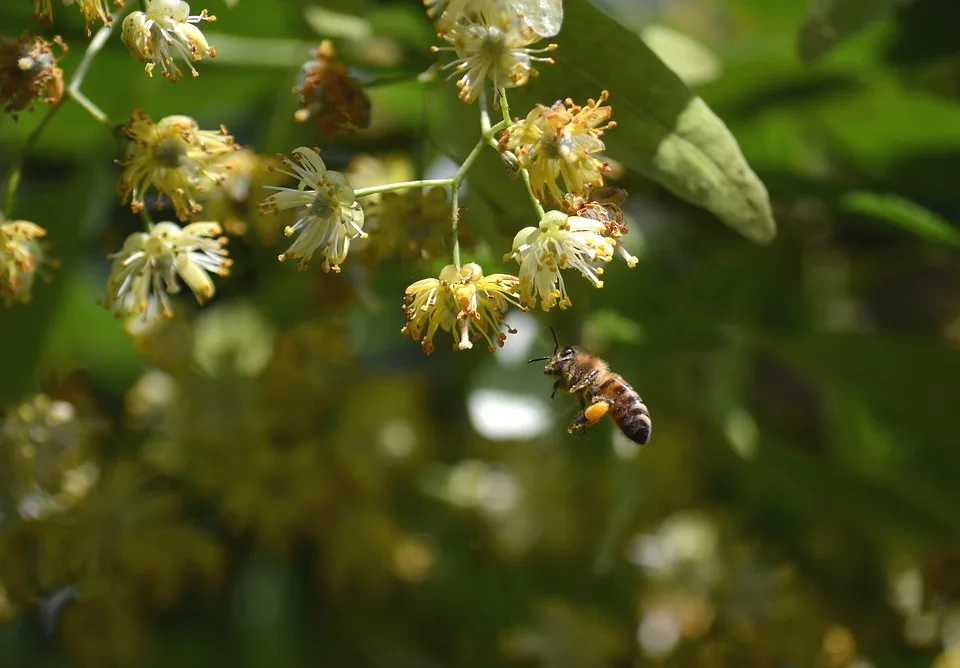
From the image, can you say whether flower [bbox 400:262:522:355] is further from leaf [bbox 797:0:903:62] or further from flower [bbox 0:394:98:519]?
flower [bbox 0:394:98:519]

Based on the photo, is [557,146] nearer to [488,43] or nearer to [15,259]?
[488,43]

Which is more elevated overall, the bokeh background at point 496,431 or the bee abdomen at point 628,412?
the bee abdomen at point 628,412

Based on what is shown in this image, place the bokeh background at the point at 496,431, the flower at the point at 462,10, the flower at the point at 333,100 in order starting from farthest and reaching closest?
the bokeh background at the point at 496,431 → the flower at the point at 333,100 → the flower at the point at 462,10

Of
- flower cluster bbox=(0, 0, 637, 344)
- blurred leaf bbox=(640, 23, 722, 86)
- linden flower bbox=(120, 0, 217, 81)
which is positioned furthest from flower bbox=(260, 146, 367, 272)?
blurred leaf bbox=(640, 23, 722, 86)

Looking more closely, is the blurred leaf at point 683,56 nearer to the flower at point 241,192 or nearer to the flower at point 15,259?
the flower at point 241,192

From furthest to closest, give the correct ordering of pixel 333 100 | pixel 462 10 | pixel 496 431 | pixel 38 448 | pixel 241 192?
pixel 496 431, pixel 38 448, pixel 241 192, pixel 333 100, pixel 462 10

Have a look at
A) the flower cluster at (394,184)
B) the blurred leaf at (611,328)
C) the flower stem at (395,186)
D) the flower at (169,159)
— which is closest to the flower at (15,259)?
the flower cluster at (394,184)

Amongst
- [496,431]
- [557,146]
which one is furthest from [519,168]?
[496,431]
